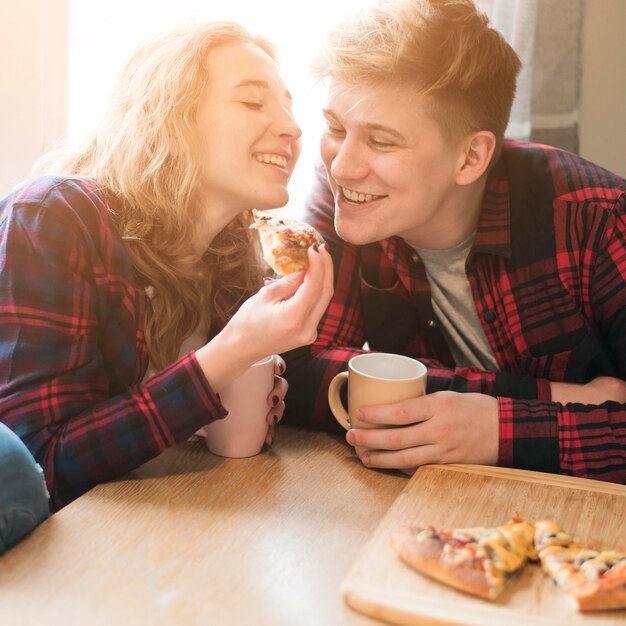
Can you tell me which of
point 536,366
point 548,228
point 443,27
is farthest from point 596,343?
point 443,27

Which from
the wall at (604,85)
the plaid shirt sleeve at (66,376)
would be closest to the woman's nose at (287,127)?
the plaid shirt sleeve at (66,376)

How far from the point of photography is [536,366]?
1.46m

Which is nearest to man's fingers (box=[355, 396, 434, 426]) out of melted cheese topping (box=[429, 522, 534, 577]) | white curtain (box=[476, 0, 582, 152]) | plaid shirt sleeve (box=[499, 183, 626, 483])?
plaid shirt sleeve (box=[499, 183, 626, 483])

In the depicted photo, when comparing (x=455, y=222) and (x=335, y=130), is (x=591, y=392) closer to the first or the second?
(x=455, y=222)

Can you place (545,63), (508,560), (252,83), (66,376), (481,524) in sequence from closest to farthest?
(508,560), (481,524), (66,376), (252,83), (545,63)

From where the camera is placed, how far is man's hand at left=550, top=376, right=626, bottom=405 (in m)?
1.30

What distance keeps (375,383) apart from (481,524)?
26 centimetres

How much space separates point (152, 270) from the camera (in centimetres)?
128

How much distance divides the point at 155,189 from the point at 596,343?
0.79 metres

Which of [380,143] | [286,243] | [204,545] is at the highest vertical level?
[380,143]

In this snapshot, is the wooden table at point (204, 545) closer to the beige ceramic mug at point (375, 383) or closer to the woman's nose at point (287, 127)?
the beige ceramic mug at point (375, 383)

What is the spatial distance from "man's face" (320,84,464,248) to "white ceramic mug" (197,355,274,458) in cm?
37

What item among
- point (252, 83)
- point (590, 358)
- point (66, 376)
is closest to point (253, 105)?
point (252, 83)

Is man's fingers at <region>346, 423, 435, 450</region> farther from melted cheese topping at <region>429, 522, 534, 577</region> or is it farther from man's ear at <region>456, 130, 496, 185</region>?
man's ear at <region>456, 130, 496, 185</region>
